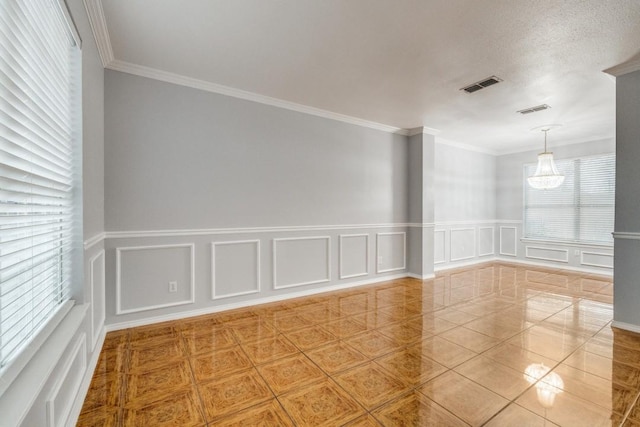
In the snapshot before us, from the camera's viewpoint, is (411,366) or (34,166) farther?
(411,366)

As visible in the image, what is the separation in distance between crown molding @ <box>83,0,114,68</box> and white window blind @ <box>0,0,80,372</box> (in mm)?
503

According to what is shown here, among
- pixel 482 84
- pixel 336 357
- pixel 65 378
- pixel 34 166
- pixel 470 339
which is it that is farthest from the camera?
pixel 482 84

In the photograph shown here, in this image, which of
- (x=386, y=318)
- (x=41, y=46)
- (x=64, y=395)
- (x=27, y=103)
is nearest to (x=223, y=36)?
(x=41, y=46)

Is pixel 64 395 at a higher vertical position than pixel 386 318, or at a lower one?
higher

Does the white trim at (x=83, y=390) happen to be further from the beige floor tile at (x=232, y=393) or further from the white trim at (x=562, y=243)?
the white trim at (x=562, y=243)

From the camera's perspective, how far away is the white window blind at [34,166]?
1.06 metres

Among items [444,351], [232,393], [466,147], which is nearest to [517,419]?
[444,351]

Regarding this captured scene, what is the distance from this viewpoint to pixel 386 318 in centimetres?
334

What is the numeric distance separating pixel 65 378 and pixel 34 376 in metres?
0.52

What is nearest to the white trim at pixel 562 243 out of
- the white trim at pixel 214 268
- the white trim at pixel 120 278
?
the white trim at pixel 214 268

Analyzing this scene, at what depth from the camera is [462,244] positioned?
21.0 ft

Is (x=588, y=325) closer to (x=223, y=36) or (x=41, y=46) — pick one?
(x=223, y=36)

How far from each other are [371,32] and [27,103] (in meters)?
2.25

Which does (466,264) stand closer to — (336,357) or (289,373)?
(336,357)
